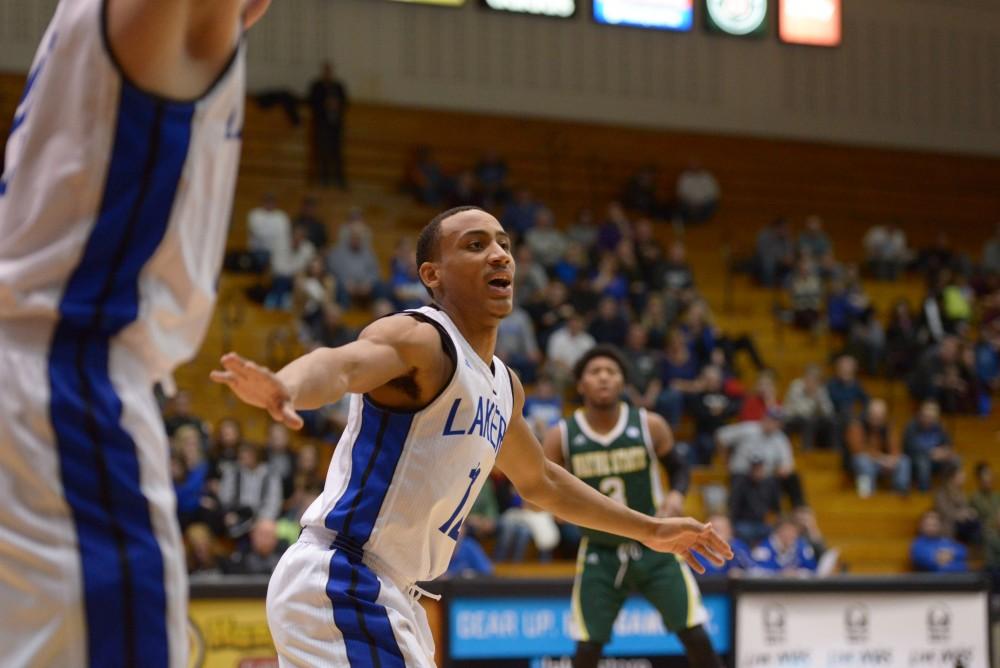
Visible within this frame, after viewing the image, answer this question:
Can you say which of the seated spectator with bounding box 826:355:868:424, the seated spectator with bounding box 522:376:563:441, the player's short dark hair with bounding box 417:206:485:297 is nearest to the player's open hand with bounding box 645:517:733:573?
the player's short dark hair with bounding box 417:206:485:297

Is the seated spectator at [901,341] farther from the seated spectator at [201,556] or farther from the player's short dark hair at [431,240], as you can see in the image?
the player's short dark hair at [431,240]

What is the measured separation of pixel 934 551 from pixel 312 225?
9.18 m

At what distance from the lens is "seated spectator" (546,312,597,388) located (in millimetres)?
17562

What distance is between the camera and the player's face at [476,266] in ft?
14.7

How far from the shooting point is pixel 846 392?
19234 mm

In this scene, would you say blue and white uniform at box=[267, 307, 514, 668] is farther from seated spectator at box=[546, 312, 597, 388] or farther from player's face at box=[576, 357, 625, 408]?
seated spectator at box=[546, 312, 597, 388]

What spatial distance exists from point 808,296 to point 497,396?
57.9 ft

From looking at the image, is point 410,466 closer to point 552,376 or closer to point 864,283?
point 552,376

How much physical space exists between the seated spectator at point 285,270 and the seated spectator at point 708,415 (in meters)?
5.45

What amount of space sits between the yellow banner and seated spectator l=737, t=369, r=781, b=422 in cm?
1007

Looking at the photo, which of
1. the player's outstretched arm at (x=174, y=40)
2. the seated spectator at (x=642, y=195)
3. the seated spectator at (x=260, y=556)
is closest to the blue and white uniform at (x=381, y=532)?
the player's outstretched arm at (x=174, y=40)

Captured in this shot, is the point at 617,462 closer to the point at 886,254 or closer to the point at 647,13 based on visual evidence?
the point at 647,13

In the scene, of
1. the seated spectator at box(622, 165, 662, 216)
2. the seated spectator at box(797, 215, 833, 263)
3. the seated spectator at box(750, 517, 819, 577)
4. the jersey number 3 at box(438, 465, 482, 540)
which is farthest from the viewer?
the seated spectator at box(622, 165, 662, 216)

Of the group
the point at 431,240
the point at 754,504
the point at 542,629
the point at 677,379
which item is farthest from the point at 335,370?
the point at 677,379
